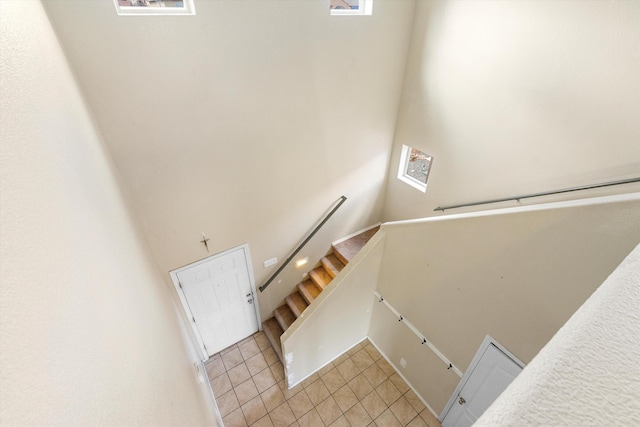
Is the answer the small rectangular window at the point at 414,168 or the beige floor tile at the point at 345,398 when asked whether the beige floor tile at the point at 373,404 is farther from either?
the small rectangular window at the point at 414,168

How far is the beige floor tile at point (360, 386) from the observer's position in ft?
15.2

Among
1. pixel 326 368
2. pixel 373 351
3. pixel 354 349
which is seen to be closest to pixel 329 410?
pixel 326 368

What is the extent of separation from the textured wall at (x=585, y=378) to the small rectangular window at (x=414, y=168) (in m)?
4.24

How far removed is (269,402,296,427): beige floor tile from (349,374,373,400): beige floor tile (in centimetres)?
102

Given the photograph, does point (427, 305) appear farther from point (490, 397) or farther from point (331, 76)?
point (331, 76)

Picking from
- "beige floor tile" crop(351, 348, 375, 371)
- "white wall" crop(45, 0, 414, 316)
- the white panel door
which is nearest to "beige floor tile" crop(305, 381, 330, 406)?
"beige floor tile" crop(351, 348, 375, 371)

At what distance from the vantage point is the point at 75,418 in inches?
32.6

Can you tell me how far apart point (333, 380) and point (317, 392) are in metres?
0.32

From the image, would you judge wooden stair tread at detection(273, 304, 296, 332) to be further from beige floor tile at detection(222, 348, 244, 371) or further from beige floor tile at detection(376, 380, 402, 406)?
beige floor tile at detection(376, 380, 402, 406)

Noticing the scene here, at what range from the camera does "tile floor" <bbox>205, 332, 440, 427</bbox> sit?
432 centimetres

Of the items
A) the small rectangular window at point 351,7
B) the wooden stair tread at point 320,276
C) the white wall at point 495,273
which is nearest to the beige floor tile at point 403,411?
the white wall at point 495,273

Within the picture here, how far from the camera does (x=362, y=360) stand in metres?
5.09

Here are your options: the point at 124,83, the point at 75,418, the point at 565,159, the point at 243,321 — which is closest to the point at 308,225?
the point at 243,321

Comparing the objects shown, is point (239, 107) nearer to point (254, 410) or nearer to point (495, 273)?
point (495, 273)
